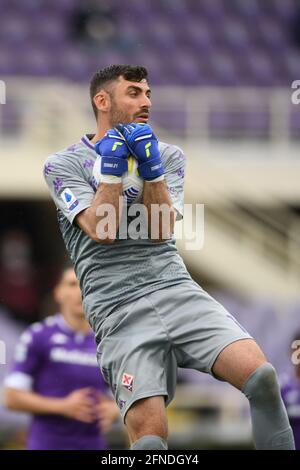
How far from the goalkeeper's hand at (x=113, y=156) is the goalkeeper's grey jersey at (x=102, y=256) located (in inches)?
8.3

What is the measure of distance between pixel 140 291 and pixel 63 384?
6.64 feet

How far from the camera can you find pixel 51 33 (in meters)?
15.1

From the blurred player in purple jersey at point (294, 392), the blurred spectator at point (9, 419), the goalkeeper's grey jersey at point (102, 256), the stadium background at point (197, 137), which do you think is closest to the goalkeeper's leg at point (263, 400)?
the goalkeeper's grey jersey at point (102, 256)

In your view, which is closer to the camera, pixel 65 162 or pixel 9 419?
pixel 65 162

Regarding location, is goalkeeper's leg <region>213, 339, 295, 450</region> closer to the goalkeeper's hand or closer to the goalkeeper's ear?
the goalkeeper's hand

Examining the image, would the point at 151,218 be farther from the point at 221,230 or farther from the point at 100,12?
the point at 100,12

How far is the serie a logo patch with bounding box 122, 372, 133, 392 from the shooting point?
418 centimetres

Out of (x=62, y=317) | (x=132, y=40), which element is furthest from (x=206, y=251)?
(x=62, y=317)

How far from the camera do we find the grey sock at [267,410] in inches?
157

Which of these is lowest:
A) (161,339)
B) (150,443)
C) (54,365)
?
(54,365)

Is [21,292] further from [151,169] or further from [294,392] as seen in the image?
[151,169]

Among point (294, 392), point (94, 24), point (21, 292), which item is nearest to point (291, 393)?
point (294, 392)

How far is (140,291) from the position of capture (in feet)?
14.2

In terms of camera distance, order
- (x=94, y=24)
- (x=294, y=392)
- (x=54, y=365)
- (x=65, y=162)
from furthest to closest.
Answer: (x=94, y=24) → (x=294, y=392) → (x=54, y=365) → (x=65, y=162)
